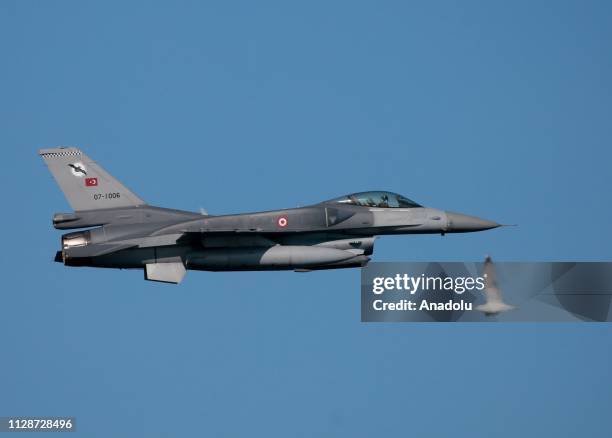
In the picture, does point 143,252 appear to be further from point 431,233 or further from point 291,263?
point 431,233

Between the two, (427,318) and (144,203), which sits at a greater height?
(144,203)

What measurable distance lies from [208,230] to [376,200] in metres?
4.65

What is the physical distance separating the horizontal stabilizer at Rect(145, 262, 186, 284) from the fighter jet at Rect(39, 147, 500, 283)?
0.08 ft

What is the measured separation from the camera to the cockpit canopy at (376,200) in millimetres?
41875

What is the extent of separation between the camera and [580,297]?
43.2m

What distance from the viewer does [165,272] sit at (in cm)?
4062

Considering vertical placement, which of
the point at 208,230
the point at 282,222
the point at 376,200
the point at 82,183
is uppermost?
the point at 82,183

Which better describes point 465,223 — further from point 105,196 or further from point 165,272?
point 105,196


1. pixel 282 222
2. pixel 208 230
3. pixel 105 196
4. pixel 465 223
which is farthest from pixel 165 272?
pixel 465 223

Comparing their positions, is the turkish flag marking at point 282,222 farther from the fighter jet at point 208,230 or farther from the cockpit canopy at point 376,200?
the cockpit canopy at point 376,200

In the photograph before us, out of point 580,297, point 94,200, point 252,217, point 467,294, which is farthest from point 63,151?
point 580,297

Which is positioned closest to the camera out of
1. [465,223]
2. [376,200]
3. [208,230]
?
[208,230]

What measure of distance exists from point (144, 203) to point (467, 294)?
27.9 ft

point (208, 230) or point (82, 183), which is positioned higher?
point (82, 183)
